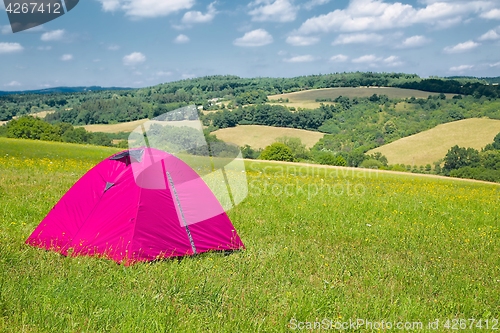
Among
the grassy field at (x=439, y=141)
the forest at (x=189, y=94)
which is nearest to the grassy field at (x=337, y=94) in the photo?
the forest at (x=189, y=94)

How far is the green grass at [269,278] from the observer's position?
4988 mm

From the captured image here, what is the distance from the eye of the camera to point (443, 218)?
13305 millimetres

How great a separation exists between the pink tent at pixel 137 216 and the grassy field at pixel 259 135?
284ft

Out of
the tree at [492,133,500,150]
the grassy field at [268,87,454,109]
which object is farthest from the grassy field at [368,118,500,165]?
the grassy field at [268,87,454,109]

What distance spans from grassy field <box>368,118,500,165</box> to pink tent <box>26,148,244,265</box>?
88051 millimetres

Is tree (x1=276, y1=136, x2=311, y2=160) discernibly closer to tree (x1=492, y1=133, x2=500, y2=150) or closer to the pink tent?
tree (x1=492, y1=133, x2=500, y2=150)

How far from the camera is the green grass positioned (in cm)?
499

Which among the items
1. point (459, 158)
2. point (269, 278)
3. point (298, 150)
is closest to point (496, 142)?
point (459, 158)

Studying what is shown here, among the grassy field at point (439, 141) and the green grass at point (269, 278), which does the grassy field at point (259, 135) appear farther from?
Answer: the green grass at point (269, 278)

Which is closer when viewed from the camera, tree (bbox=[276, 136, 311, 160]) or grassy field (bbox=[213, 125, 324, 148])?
tree (bbox=[276, 136, 311, 160])

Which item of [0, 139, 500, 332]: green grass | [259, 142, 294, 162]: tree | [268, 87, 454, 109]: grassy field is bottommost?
[259, 142, 294, 162]: tree

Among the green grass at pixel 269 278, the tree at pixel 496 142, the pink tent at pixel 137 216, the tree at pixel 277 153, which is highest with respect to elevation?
the pink tent at pixel 137 216

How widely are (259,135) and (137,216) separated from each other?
98.2m

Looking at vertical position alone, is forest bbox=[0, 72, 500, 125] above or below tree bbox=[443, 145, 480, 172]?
above
